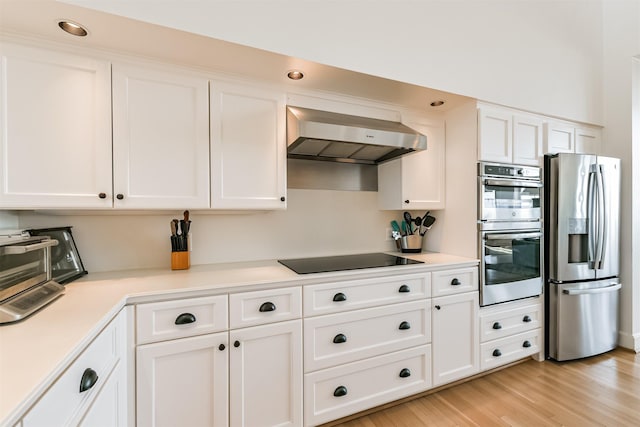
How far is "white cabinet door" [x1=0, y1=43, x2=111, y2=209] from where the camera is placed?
1.31m

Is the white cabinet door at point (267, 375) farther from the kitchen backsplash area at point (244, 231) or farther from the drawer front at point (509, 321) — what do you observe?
the drawer front at point (509, 321)

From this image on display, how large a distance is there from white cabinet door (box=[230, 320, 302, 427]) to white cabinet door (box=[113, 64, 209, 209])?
2.66 feet

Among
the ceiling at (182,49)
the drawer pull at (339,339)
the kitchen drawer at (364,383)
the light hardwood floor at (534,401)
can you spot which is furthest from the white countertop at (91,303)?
the ceiling at (182,49)

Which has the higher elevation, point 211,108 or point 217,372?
point 211,108

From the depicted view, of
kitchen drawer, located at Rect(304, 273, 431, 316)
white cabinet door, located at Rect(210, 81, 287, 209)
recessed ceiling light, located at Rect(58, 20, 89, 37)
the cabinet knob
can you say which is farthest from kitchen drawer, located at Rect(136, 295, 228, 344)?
recessed ceiling light, located at Rect(58, 20, 89, 37)

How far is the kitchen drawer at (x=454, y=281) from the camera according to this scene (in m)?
2.00

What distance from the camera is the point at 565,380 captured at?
219 centimetres

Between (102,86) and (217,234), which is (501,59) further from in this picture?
(102,86)

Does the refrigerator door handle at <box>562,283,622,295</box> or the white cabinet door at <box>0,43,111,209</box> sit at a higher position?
the white cabinet door at <box>0,43,111,209</box>

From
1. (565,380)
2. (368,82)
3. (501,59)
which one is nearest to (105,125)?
(368,82)

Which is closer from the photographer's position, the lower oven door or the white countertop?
the white countertop

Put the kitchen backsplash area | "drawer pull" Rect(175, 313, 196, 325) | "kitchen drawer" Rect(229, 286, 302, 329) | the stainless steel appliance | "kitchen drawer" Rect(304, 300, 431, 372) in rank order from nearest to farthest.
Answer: the stainless steel appliance, "drawer pull" Rect(175, 313, 196, 325), "kitchen drawer" Rect(229, 286, 302, 329), "kitchen drawer" Rect(304, 300, 431, 372), the kitchen backsplash area

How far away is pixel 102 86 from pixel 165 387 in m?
1.52

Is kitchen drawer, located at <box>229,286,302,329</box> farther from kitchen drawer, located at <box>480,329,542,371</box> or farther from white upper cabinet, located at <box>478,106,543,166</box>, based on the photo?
white upper cabinet, located at <box>478,106,543,166</box>
